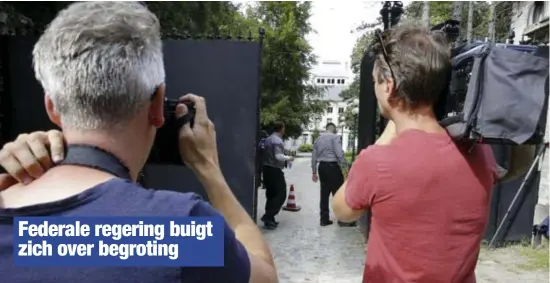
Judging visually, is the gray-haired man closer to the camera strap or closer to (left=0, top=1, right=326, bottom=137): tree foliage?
the camera strap

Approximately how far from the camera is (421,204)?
5.67ft

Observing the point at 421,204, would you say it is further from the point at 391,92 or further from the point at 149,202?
the point at 149,202

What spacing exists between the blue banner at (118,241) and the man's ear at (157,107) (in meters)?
0.24

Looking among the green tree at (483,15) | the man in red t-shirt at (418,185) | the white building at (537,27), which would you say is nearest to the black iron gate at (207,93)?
the green tree at (483,15)

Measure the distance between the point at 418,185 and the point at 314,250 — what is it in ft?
17.2

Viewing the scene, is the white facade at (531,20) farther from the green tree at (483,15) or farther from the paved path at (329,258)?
the paved path at (329,258)

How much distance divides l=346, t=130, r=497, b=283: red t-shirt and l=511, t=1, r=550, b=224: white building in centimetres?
578

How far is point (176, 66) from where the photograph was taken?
16.0 ft

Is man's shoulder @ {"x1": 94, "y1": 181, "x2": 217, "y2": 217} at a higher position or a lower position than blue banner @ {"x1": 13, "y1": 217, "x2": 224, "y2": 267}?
higher

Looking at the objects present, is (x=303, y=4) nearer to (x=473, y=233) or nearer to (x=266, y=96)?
(x=266, y=96)

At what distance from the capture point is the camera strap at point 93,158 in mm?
990

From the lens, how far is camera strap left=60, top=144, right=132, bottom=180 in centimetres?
99

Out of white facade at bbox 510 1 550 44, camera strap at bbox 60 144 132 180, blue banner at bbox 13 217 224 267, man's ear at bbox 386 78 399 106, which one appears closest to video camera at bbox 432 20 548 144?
man's ear at bbox 386 78 399 106

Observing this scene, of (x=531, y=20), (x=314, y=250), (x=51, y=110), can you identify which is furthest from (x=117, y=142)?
(x=531, y=20)
